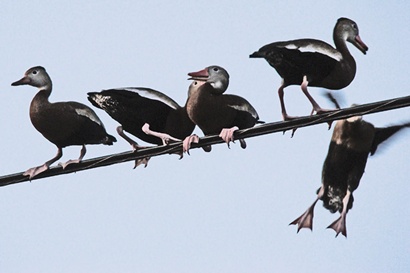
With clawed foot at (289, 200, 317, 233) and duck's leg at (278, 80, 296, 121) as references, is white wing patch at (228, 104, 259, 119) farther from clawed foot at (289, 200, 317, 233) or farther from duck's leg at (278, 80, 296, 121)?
clawed foot at (289, 200, 317, 233)

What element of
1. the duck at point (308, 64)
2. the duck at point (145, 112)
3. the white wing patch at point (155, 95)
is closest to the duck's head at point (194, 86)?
the duck at point (145, 112)

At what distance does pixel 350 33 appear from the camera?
13812mm

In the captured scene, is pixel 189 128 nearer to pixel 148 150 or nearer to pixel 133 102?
pixel 133 102

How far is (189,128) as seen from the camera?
14.1m

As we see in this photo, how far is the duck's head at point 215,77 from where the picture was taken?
13.9m

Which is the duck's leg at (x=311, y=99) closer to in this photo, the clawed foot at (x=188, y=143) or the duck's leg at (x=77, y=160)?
the clawed foot at (x=188, y=143)

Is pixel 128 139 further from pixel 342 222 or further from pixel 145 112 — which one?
pixel 342 222

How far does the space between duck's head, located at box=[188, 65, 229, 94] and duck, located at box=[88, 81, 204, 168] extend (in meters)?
0.17

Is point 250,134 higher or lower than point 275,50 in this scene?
lower

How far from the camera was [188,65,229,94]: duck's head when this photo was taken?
1391 cm

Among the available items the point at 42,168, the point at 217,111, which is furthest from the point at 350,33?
the point at 42,168

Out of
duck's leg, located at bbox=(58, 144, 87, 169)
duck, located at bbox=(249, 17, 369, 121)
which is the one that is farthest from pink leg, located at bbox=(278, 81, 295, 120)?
duck's leg, located at bbox=(58, 144, 87, 169)

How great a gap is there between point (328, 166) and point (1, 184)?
128 inches

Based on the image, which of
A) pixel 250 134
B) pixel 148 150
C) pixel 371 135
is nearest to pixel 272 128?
pixel 250 134
